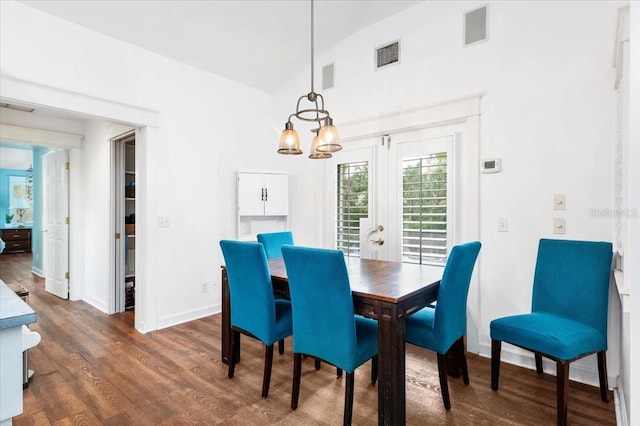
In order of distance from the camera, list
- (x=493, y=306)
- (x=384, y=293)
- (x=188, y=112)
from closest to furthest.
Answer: (x=384, y=293)
(x=493, y=306)
(x=188, y=112)

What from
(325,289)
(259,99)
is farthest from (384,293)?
(259,99)

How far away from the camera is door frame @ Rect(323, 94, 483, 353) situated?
2902mm

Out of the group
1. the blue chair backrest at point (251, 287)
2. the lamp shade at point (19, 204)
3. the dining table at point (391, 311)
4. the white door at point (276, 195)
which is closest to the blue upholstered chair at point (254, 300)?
the blue chair backrest at point (251, 287)

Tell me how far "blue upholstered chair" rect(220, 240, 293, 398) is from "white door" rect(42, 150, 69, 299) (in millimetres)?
3673

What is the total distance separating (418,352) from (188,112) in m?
3.44

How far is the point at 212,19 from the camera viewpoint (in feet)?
10.7

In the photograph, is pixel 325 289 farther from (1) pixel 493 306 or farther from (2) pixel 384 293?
(1) pixel 493 306

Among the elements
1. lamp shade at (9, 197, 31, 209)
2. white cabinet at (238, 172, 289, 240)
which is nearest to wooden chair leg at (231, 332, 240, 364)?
white cabinet at (238, 172, 289, 240)

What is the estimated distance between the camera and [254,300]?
7.56ft

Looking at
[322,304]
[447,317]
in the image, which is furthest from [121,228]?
[447,317]

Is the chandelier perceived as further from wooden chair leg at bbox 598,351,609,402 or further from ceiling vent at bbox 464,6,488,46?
wooden chair leg at bbox 598,351,609,402

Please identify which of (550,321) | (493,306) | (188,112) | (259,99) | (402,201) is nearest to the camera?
(550,321)

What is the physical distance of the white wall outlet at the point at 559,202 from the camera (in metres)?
2.49

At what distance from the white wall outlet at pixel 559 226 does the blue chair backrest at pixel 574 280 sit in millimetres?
161
